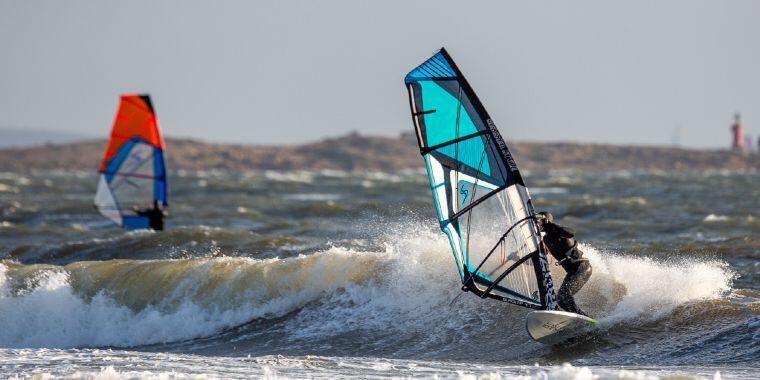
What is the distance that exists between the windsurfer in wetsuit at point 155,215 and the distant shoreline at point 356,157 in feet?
219

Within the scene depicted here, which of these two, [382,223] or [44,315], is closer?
[44,315]

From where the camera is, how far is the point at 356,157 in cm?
A: 8956

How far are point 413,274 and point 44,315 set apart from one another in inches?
151

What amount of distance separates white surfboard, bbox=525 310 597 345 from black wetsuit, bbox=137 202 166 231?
9826mm

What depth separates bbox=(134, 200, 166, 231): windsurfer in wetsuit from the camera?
17.5 meters

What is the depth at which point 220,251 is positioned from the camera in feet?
50.8

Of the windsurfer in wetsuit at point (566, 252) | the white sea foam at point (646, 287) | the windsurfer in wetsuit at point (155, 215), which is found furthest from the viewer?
the windsurfer in wetsuit at point (155, 215)

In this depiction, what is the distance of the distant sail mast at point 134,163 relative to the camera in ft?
58.1

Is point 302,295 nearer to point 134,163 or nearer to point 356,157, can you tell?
point 134,163

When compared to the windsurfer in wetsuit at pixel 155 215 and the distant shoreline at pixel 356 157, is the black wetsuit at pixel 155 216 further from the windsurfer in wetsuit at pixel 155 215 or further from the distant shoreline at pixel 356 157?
the distant shoreline at pixel 356 157

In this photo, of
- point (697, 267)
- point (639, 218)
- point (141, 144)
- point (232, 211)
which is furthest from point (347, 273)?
point (232, 211)

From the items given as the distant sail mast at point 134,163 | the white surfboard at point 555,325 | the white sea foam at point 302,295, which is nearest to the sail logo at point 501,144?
the white surfboard at point 555,325

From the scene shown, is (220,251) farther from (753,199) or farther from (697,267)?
(753,199)

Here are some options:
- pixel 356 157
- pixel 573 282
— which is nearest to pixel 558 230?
pixel 573 282
